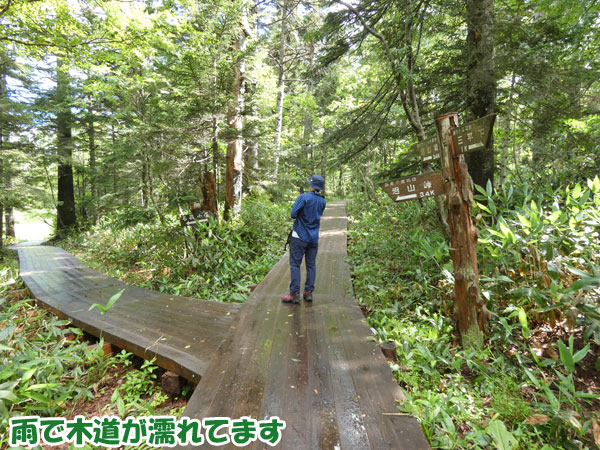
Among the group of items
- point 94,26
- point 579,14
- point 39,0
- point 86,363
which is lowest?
point 86,363

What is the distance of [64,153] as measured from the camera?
13.3m

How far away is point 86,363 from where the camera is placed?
362 cm

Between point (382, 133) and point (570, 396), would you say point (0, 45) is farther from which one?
point (570, 396)

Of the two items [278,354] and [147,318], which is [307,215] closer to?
[278,354]

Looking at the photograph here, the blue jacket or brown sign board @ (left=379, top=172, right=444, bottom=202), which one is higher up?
brown sign board @ (left=379, top=172, right=444, bottom=202)

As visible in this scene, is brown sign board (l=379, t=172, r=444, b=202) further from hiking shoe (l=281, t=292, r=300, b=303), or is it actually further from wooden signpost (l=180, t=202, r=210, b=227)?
wooden signpost (l=180, t=202, r=210, b=227)

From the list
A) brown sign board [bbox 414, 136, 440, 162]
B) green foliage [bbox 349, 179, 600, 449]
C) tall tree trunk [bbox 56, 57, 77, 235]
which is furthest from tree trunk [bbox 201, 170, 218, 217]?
tall tree trunk [bbox 56, 57, 77, 235]

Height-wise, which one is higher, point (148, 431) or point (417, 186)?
point (417, 186)

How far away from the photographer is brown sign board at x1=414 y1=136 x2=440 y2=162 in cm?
344

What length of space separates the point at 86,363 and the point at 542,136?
1019 cm

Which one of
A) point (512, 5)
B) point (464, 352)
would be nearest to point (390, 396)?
point (464, 352)

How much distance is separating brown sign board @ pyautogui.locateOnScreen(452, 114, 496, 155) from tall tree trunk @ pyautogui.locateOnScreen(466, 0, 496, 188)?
3152 mm

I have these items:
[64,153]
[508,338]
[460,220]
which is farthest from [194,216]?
[64,153]

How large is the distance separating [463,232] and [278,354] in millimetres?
2701
